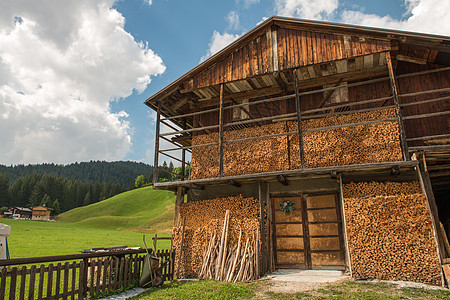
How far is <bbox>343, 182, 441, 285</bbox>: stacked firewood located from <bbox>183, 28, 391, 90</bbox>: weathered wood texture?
4964 millimetres

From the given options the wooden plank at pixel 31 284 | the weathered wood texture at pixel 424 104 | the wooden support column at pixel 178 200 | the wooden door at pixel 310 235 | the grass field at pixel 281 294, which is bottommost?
the grass field at pixel 281 294

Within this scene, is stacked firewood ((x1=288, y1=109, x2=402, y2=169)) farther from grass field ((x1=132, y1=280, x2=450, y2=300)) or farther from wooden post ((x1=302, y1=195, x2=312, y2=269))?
grass field ((x1=132, y1=280, x2=450, y2=300))

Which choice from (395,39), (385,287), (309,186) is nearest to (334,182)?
(309,186)

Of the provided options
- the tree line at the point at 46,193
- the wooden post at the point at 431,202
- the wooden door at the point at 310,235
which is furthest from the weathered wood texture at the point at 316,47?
the tree line at the point at 46,193

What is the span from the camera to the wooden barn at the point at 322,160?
31.7 feet

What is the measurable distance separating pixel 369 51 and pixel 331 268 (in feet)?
26.1

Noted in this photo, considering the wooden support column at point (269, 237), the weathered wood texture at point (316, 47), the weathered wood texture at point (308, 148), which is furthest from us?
the wooden support column at point (269, 237)

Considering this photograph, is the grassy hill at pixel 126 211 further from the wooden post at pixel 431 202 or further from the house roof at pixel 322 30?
the wooden post at pixel 431 202

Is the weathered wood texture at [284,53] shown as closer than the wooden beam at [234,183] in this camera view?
Yes

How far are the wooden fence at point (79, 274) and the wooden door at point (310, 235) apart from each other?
461cm

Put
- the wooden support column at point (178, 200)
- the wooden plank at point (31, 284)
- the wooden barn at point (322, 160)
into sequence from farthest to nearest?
the wooden support column at point (178, 200), the wooden barn at point (322, 160), the wooden plank at point (31, 284)

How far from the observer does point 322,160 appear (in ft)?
37.0

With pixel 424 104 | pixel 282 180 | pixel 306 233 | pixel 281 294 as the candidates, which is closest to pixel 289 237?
pixel 306 233

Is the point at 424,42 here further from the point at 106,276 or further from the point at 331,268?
the point at 106,276
